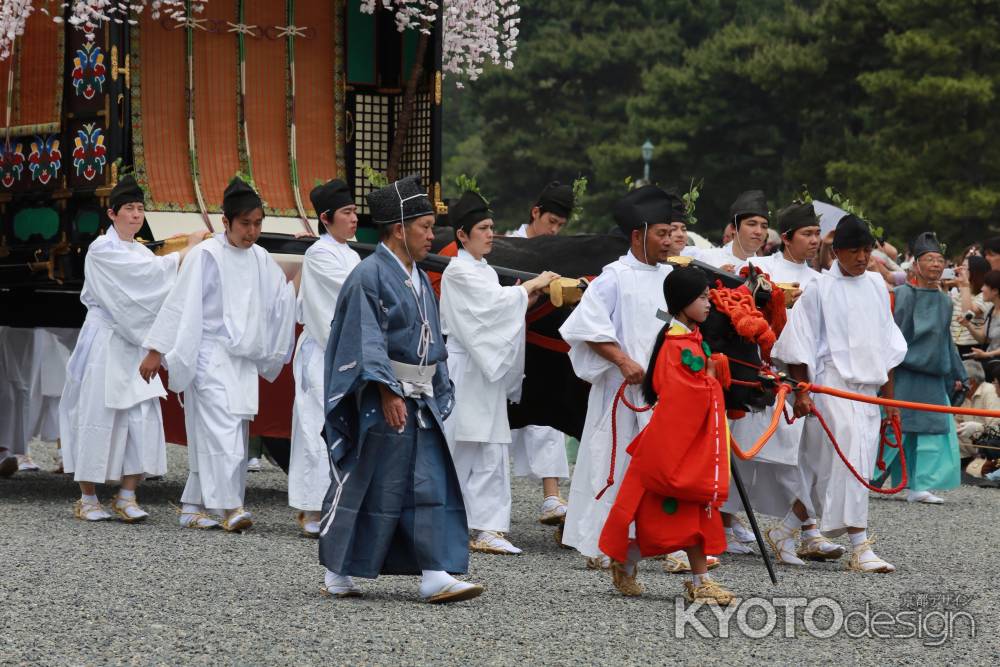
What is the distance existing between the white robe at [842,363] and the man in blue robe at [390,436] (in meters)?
2.29

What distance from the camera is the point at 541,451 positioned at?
9.52m

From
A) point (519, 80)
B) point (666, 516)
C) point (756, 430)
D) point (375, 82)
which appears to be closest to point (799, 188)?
point (519, 80)

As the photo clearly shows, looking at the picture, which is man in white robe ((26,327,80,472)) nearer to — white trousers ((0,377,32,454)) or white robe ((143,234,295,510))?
white trousers ((0,377,32,454))

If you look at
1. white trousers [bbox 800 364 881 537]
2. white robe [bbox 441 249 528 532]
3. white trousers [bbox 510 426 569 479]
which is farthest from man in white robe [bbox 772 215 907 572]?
white trousers [bbox 510 426 569 479]

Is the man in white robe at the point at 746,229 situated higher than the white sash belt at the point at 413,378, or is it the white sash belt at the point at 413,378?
the man in white robe at the point at 746,229

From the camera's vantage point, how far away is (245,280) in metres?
8.70

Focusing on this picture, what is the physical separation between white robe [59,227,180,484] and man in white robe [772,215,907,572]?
353 cm

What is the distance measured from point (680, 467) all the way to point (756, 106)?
29.1m

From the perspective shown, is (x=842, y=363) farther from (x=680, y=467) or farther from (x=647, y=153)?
(x=647, y=153)

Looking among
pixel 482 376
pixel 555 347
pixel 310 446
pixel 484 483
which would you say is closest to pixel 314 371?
pixel 310 446

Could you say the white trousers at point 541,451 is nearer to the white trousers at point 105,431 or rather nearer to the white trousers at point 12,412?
the white trousers at point 105,431

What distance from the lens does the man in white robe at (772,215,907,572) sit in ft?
25.8

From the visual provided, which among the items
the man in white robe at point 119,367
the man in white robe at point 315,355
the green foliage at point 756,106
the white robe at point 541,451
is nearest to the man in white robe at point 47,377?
the man in white robe at point 119,367

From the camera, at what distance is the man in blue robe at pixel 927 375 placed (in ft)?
36.3
